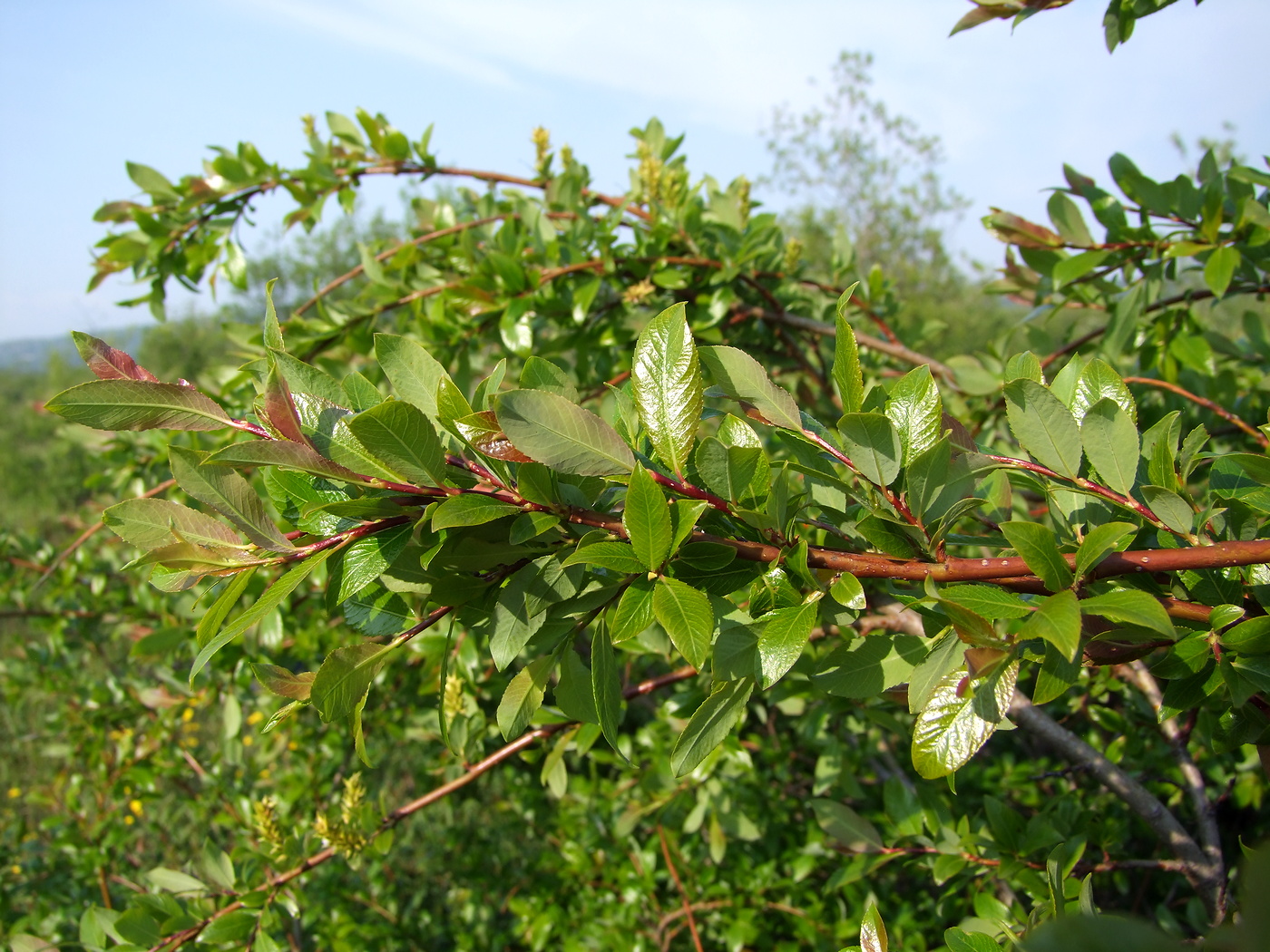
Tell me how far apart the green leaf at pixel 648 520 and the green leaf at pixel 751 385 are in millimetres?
144

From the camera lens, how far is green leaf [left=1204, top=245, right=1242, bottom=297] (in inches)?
47.3

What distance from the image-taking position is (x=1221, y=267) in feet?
3.98

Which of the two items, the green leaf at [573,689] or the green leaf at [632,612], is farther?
the green leaf at [573,689]

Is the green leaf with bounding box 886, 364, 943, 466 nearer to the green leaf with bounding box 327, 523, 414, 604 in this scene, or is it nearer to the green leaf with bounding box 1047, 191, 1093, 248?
the green leaf with bounding box 327, 523, 414, 604

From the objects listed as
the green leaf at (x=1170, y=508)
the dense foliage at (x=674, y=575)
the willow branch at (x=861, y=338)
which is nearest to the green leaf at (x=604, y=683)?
the dense foliage at (x=674, y=575)

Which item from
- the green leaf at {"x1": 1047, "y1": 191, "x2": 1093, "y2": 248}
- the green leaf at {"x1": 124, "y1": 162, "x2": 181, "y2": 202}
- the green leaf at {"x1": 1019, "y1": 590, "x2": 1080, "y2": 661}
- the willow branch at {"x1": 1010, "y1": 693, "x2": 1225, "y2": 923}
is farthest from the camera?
the green leaf at {"x1": 124, "y1": 162, "x2": 181, "y2": 202}

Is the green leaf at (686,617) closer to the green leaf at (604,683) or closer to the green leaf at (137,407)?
the green leaf at (604,683)

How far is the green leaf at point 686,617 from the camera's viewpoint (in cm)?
54

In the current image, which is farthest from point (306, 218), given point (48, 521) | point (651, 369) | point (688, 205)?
point (48, 521)

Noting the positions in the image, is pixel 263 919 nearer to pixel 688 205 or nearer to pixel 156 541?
pixel 156 541

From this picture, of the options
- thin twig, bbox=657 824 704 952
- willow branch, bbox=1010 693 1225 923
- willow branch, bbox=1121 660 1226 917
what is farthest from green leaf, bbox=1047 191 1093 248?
thin twig, bbox=657 824 704 952

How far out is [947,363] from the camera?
5.95 feet

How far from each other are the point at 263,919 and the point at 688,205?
1539mm

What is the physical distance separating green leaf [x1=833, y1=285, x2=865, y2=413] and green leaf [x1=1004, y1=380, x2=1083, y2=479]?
0.12m
